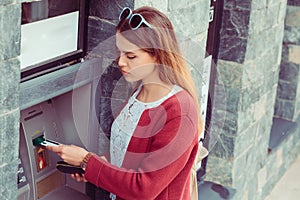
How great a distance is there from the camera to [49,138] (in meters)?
3.32

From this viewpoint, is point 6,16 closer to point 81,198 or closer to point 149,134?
point 149,134

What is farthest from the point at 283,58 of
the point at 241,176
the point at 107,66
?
the point at 107,66

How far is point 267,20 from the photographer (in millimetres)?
5051

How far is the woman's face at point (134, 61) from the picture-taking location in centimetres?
266

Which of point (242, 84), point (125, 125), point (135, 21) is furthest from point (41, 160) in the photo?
point (242, 84)

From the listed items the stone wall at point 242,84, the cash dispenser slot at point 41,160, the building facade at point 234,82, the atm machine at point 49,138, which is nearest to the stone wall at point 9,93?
the building facade at point 234,82

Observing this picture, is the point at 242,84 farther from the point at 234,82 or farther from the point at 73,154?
the point at 73,154

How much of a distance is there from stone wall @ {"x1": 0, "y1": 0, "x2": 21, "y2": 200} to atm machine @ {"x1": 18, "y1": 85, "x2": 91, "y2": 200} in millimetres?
439

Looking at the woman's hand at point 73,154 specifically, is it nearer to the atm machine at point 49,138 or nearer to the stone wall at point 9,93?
the stone wall at point 9,93

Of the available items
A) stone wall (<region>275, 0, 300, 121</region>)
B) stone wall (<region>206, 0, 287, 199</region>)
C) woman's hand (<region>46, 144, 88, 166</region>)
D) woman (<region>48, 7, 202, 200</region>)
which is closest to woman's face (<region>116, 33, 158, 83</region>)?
woman (<region>48, 7, 202, 200</region>)

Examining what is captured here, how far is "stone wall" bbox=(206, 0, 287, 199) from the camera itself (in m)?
4.76

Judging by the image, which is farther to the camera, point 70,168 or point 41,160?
point 41,160

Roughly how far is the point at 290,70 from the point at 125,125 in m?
3.90

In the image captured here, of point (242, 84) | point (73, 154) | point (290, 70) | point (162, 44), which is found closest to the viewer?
point (162, 44)
